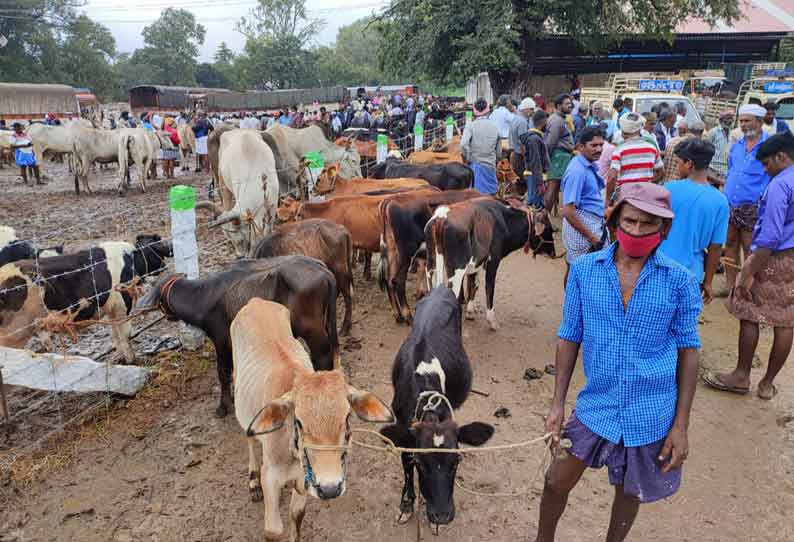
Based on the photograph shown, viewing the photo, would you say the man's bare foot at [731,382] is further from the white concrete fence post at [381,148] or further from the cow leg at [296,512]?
the white concrete fence post at [381,148]

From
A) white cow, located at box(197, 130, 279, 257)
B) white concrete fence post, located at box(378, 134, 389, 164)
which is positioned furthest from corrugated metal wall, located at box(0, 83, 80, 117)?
white cow, located at box(197, 130, 279, 257)

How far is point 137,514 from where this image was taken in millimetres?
3582

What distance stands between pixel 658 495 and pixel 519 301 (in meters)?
4.78

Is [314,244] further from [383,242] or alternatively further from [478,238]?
[478,238]

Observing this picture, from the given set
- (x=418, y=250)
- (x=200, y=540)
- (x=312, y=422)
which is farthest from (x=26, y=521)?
(x=418, y=250)

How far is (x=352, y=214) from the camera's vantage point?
7.21 meters

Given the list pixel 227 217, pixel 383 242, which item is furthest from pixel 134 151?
pixel 383 242

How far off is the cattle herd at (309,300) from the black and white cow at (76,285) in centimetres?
1

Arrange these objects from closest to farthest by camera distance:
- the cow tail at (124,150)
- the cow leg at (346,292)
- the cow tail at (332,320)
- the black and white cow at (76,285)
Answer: the cow tail at (332,320) → the black and white cow at (76,285) → the cow leg at (346,292) → the cow tail at (124,150)

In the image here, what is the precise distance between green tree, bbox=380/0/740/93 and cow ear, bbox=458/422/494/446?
20159mm

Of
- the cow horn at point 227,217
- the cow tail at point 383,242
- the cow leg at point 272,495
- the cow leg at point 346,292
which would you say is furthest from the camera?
the cow tail at point 383,242

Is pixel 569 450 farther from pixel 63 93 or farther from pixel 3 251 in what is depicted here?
pixel 63 93

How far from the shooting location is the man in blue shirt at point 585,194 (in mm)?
4922

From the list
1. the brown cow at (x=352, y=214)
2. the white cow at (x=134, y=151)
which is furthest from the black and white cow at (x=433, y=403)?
the white cow at (x=134, y=151)
